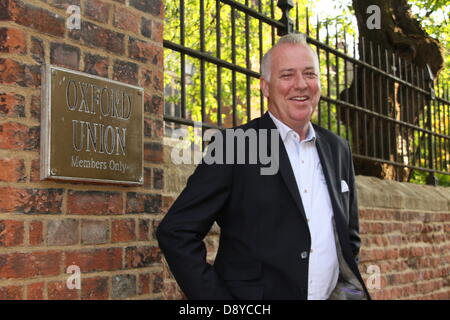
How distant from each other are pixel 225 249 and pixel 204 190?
29 cm

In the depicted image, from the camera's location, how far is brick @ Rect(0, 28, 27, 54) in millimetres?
2658

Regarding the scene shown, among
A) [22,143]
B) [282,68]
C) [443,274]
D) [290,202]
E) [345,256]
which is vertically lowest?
[443,274]

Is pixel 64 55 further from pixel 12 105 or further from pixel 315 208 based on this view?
pixel 315 208

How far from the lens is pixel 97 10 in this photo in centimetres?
308

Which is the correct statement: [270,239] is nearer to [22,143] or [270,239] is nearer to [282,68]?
[282,68]

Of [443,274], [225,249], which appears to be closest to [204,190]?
[225,249]

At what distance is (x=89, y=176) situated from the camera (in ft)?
9.56

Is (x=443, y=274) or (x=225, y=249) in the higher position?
(x=225, y=249)

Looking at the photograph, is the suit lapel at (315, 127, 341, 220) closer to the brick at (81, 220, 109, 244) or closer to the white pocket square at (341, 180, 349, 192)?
the white pocket square at (341, 180, 349, 192)

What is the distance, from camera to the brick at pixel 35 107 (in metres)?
2.72

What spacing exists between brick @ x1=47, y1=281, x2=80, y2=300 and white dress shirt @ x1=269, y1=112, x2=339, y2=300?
1.00m

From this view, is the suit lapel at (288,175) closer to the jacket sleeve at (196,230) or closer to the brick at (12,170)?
the jacket sleeve at (196,230)

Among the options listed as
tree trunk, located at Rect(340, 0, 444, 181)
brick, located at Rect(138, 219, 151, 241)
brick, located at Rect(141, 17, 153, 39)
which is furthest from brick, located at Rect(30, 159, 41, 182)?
tree trunk, located at Rect(340, 0, 444, 181)

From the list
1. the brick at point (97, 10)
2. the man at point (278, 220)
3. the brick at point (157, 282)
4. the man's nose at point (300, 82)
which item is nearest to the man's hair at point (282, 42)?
the man at point (278, 220)
